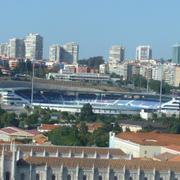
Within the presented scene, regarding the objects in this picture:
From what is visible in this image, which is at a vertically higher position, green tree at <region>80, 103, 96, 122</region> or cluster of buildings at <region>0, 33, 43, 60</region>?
cluster of buildings at <region>0, 33, 43, 60</region>

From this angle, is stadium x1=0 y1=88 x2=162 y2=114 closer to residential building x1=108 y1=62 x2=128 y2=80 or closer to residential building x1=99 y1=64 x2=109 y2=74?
residential building x1=108 y1=62 x2=128 y2=80

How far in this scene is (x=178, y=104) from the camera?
52281mm

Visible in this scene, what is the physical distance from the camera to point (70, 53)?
4237 inches

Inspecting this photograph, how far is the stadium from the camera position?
51531 mm

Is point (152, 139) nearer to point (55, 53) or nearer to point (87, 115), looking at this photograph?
point (87, 115)

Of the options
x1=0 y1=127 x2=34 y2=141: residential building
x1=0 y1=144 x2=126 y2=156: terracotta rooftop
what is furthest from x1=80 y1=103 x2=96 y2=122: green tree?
x1=0 y1=144 x2=126 y2=156: terracotta rooftop

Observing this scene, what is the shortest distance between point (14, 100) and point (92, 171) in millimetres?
35624

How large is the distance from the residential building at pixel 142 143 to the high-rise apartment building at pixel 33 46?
2925 inches

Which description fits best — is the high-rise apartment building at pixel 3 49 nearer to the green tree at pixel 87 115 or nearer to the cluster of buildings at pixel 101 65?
the cluster of buildings at pixel 101 65

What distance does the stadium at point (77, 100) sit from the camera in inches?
2029

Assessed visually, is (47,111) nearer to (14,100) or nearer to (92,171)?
(14,100)

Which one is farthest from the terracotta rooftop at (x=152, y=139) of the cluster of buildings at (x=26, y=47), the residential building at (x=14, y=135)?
the cluster of buildings at (x=26, y=47)

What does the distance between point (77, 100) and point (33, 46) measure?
44.7 m

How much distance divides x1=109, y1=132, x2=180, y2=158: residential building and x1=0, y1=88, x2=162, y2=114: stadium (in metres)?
22.2
